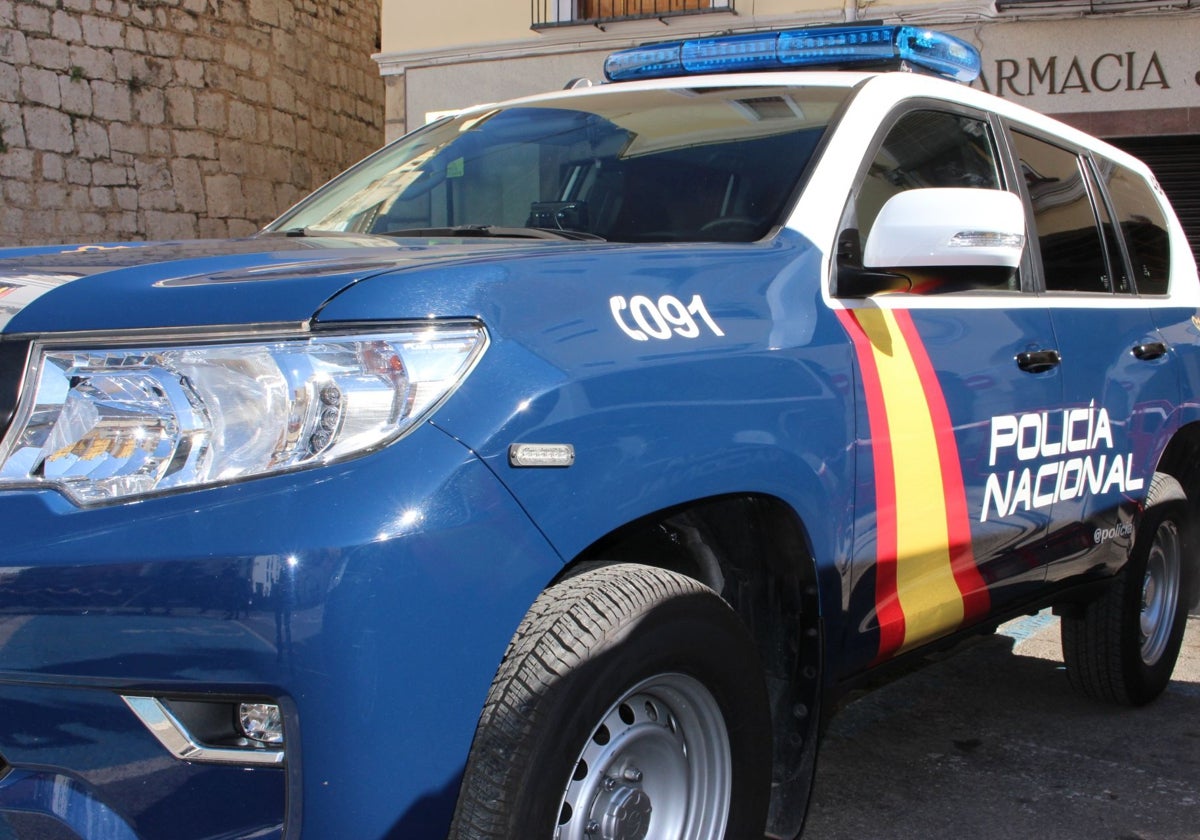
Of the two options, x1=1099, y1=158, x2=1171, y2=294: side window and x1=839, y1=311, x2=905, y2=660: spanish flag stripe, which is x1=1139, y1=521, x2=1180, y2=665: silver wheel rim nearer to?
x1=1099, y1=158, x2=1171, y2=294: side window

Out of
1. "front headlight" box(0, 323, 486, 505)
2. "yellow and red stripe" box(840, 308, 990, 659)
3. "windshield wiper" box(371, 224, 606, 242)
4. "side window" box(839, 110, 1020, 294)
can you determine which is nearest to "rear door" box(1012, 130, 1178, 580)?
"side window" box(839, 110, 1020, 294)

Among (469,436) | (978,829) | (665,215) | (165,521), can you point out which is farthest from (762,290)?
(978,829)

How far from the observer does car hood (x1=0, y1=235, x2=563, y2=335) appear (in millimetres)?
1841

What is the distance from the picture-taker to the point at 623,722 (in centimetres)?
212

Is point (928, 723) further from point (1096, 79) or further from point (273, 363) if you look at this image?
point (1096, 79)

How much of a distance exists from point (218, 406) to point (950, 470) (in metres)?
1.64

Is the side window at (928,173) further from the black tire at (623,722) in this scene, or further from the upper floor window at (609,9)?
the upper floor window at (609,9)

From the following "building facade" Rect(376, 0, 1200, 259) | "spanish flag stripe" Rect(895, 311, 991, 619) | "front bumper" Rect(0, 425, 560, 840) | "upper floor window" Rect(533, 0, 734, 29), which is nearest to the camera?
"front bumper" Rect(0, 425, 560, 840)

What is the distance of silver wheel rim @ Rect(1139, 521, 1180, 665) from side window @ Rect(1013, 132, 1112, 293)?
1.07m

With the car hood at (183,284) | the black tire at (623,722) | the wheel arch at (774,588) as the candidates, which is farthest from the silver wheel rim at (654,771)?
the car hood at (183,284)

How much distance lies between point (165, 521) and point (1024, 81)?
1095cm

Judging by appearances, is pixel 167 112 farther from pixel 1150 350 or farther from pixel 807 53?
→ pixel 1150 350

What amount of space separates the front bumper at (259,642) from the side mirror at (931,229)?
3.95 ft

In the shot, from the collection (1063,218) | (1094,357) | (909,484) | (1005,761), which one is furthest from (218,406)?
(1005,761)
